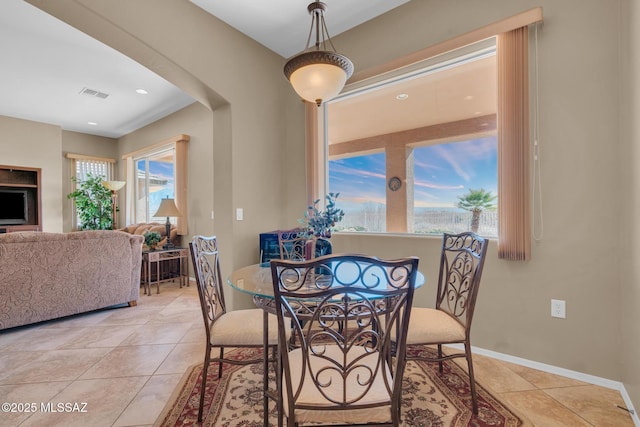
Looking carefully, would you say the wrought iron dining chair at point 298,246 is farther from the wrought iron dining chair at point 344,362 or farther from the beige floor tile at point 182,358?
the beige floor tile at point 182,358

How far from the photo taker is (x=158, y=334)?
2832 millimetres

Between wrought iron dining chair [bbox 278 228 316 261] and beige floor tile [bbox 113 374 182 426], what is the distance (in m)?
1.16

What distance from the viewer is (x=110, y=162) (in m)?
6.91

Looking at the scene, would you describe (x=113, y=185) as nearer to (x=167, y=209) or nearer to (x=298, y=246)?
(x=167, y=209)

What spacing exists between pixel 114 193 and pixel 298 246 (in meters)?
5.82

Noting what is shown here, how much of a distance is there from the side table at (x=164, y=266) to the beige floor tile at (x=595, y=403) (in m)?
4.57

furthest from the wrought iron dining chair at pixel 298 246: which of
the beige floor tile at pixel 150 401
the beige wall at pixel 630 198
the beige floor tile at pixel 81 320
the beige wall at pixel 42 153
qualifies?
the beige wall at pixel 42 153

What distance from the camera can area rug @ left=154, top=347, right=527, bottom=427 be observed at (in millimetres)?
1598

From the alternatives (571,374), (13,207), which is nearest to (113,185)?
(13,207)

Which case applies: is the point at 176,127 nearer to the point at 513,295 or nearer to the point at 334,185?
the point at 334,185

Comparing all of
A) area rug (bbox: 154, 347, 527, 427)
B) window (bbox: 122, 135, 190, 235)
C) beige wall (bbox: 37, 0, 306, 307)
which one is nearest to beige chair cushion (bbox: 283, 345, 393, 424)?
area rug (bbox: 154, 347, 527, 427)

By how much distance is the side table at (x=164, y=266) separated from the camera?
4.36 m

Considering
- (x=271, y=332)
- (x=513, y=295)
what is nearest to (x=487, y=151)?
(x=513, y=295)

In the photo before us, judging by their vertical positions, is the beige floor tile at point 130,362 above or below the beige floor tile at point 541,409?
below
